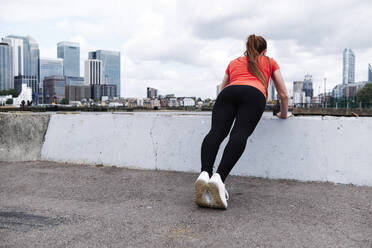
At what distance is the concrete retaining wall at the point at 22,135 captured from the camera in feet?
17.2

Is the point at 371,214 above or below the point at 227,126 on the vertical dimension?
below

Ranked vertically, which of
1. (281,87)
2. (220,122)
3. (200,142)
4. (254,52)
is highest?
(254,52)

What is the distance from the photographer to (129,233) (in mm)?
2340

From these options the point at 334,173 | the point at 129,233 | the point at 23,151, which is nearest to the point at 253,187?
the point at 334,173

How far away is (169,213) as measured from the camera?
279 cm

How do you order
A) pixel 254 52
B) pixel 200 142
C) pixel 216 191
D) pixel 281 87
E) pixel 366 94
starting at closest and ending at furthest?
pixel 216 191 < pixel 254 52 < pixel 281 87 < pixel 200 142 < pixel 366 94

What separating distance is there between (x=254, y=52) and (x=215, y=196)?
4.66 ft

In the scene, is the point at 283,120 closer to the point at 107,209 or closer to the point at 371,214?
the point at 371,214

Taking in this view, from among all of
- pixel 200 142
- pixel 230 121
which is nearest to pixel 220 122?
pixel 230 121

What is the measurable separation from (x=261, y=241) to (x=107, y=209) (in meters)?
1.30

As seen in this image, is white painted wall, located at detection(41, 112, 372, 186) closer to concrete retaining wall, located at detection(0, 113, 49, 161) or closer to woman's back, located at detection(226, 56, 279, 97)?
concrete retaining wall, located at detection(0, 113, 49, 161)

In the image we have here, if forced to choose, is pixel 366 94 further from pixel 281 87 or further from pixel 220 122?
pixel 220 122

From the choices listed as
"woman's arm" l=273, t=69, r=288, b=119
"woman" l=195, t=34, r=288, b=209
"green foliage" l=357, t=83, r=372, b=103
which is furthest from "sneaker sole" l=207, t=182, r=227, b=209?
"green foliage" l=357, t=83, r=372, b=103

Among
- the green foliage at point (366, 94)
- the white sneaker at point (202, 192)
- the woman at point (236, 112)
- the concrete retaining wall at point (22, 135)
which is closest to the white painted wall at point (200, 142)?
the concrete retaining wall at point (22, 135)
